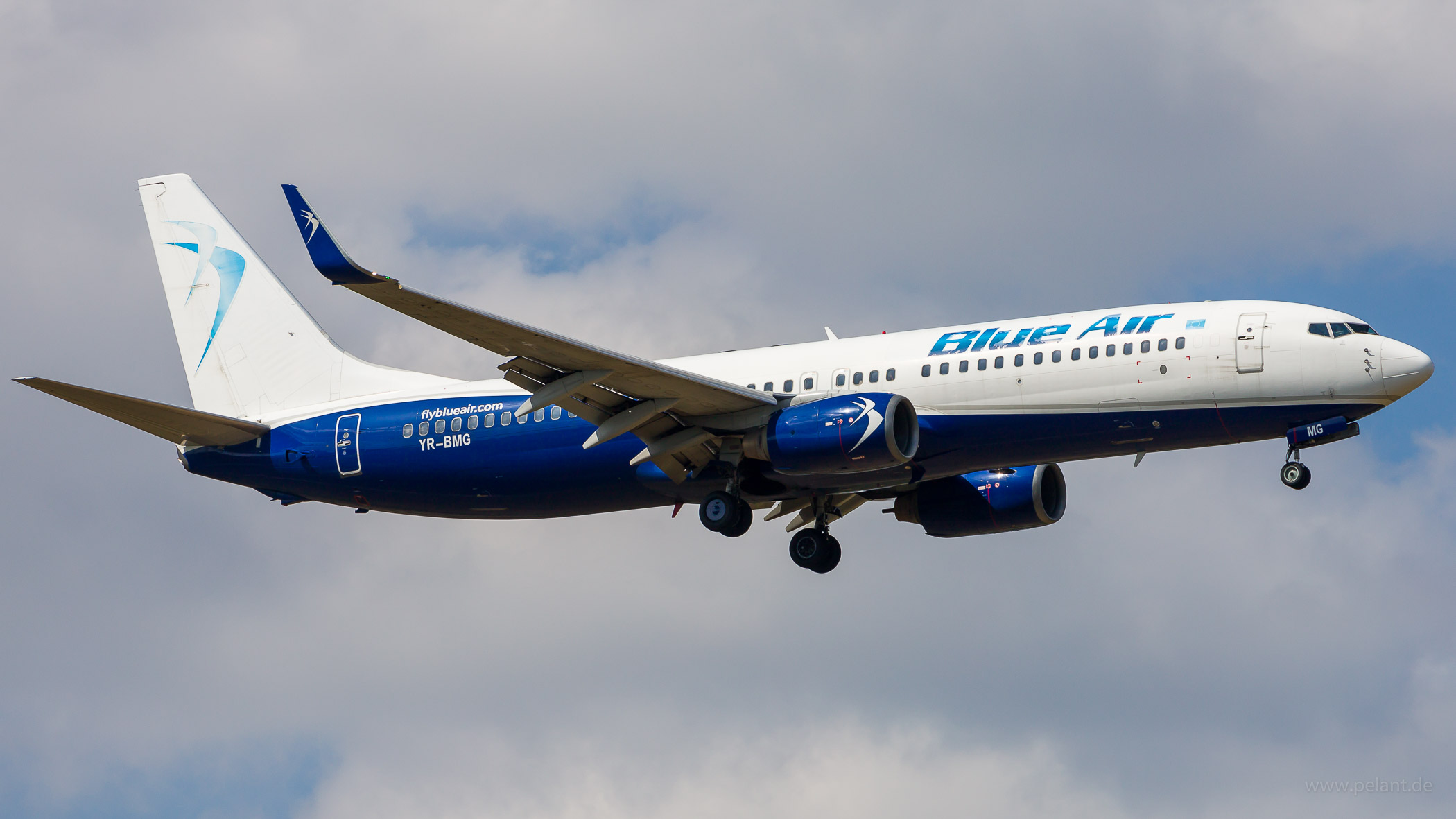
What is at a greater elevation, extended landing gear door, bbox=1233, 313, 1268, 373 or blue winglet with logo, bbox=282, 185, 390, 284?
blue winglet with logo, bbox=282, 185, 390, 284

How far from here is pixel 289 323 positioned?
48719 mm

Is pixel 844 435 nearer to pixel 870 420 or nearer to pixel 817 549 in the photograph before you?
pixel 870 420

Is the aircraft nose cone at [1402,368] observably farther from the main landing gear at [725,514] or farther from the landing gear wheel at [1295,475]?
the main landing gear at [725,514]

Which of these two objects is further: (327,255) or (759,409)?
(759,409)

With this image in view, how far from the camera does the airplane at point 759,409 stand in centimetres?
3656

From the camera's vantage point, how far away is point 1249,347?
3669 cm

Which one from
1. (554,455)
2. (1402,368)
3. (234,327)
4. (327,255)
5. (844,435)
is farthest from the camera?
(234,327)

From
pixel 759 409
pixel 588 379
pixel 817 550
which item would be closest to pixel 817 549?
pixel 817 550

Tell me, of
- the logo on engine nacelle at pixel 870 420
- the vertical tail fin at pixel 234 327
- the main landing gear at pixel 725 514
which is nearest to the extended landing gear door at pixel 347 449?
the vertical tail fin at pixel 234 327

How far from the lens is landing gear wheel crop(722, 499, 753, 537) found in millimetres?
40688

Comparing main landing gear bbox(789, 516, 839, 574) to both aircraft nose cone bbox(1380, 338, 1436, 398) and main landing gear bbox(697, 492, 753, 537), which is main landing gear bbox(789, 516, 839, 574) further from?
aircraft nose cone bbox(1380, 338, 1436, 398)

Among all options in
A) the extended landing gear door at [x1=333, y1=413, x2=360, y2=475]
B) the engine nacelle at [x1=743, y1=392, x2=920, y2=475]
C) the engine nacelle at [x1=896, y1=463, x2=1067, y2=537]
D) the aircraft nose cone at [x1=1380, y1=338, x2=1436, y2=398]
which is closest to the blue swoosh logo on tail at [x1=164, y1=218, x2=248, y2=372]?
the extended landing gear door at [x1=333, y1=413, x2=360, y2=475]

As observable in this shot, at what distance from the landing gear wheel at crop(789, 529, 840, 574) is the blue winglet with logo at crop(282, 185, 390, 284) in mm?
17535

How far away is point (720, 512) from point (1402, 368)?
1621 centimetres
